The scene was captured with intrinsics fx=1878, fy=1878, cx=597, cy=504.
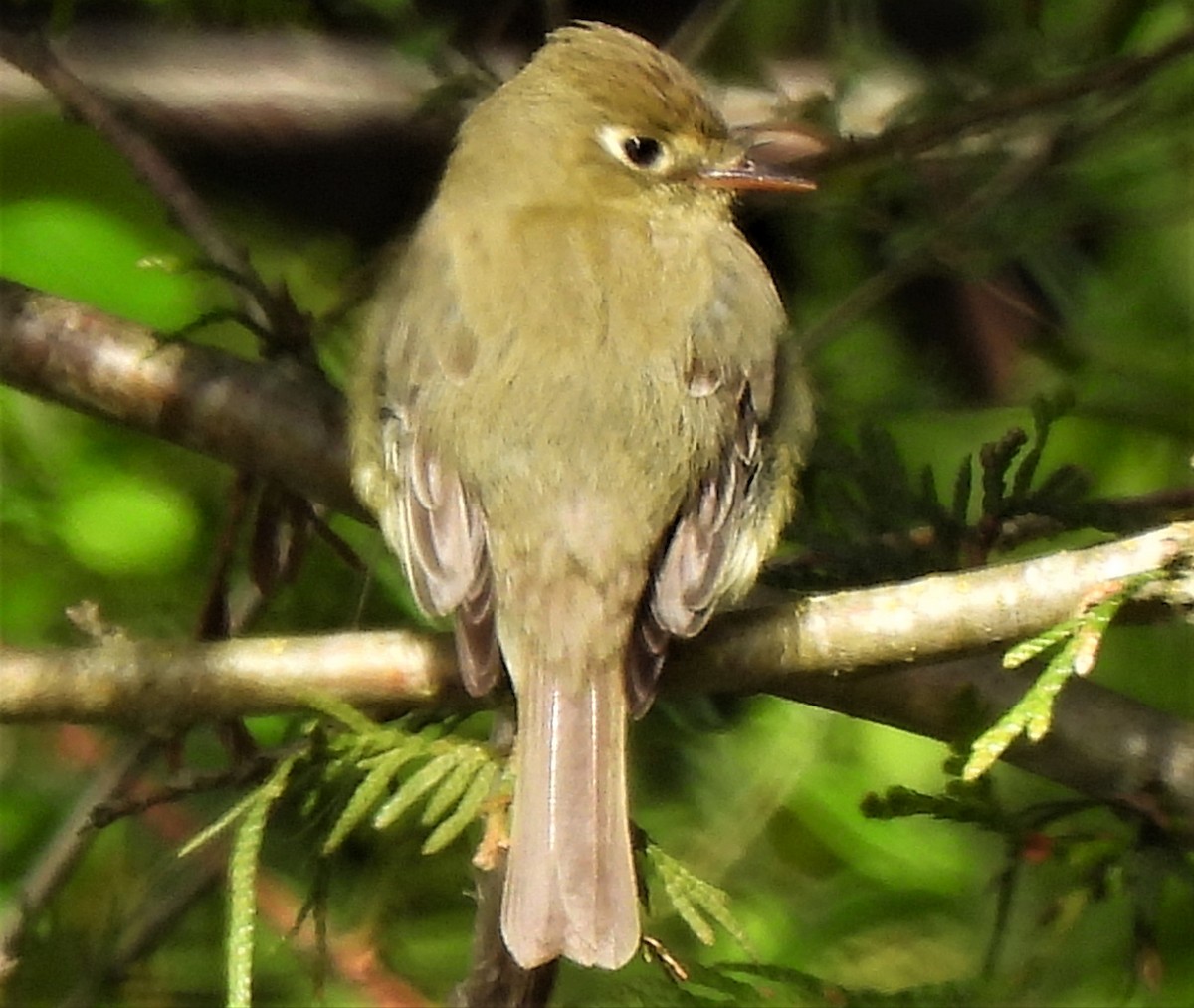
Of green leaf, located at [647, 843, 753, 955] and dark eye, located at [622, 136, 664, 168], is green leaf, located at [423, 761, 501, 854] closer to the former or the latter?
green leaf, located at [647, 843, 753, 955]

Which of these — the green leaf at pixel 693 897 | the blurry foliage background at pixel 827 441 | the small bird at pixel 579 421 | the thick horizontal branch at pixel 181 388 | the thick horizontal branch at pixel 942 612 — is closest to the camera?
the thick horizontal branch at pixel 942 612

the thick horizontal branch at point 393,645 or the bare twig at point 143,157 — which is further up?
the bare twig at point 143,157

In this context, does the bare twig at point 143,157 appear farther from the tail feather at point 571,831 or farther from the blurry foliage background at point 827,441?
the tail feather at point 571,831

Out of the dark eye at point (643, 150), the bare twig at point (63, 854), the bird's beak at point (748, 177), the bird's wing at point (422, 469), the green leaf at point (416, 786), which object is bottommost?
the green leaf at point (416, 786)

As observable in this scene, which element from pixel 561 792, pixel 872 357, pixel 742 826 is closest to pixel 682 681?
pixel 561 792

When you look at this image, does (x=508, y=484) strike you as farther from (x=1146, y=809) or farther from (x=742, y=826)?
(x=742, y=826)

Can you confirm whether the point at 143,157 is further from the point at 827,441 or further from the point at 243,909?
the point at 243,909

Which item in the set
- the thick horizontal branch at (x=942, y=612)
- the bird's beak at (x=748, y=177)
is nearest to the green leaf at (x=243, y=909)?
the thick horizontal branch at (x=942, y=612)

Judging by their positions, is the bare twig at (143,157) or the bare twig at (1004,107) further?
the bare twig at (1004,107)

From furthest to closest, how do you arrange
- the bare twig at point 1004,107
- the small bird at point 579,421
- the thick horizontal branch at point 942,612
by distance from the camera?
the bare twig at point 1004,107 → the small bird at point 579,421 → the thick horizontal branch at point 942,612
